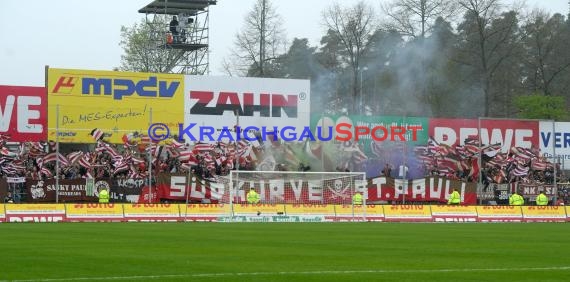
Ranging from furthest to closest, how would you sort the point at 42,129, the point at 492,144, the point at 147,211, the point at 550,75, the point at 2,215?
1. the point at 550,75
2. the point at 492,144
3. the point at 42,129
4. the point at 147,211
5. the point at 2,215

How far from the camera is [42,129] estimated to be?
55.7 m

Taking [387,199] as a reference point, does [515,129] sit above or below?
above

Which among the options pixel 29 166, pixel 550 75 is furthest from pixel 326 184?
pixel 550 75

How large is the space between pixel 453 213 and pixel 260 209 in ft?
31.0

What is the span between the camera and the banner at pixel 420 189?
5644 centimetres

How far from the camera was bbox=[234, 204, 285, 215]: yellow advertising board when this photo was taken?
48.7 metres

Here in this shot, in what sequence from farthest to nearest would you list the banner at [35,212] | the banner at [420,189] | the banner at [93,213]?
the banner at [420,189] → the banner at [93,213] → the banner at [35,212]

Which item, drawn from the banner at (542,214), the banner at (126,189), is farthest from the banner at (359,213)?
the banner at (126,189)

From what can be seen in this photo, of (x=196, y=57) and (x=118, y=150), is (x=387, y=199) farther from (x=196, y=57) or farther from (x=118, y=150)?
(x=196, y=57)

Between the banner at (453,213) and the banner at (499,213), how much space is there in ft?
1.09

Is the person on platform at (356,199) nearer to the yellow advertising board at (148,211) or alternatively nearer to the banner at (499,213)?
the banner at (499,213)

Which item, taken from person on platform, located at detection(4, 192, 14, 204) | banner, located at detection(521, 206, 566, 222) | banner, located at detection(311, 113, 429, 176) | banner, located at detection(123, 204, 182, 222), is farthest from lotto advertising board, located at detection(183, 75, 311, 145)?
banner, located at detection(521, 206, 566, 222)

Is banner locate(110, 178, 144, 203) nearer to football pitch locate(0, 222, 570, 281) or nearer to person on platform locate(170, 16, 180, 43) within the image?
football pitch locate(0, 222, 570, 281)

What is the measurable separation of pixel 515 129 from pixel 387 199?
1313cm
